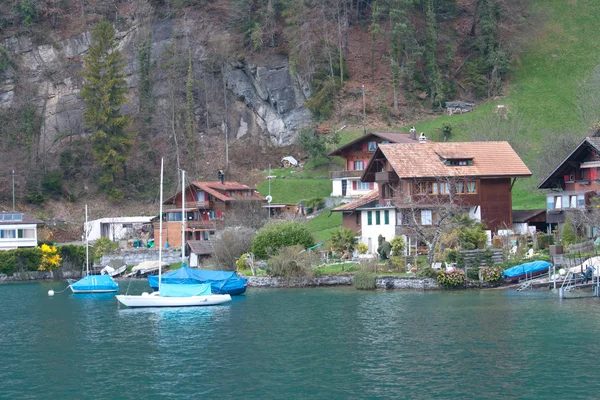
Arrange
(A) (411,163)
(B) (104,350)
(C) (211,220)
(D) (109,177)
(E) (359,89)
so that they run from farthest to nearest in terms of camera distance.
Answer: (E) (359,89)
(D) (109,177)
(C) (211,220)
(A) (411,163)
(B) (104,350)

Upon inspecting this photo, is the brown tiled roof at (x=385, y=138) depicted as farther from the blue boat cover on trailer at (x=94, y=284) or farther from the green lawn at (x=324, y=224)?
the blue boat cover on trailer at (x=94, y=284)

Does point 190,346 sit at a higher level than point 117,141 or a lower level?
lower

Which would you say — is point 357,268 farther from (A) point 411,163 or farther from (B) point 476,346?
(B) point 476,346

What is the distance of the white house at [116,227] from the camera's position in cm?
9156

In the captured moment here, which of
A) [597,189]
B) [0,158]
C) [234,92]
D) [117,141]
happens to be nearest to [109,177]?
[117,141]

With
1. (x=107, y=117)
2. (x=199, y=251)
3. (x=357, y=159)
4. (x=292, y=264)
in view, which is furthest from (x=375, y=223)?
(x=107, y=117)

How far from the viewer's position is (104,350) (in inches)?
1491

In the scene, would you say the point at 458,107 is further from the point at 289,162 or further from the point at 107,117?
the point at 107,117

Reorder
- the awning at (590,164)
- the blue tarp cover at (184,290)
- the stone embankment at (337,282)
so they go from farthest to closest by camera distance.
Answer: the awning at (590,164) < the stone embankment at (337,282) < the blue tarp cover at (184,290)

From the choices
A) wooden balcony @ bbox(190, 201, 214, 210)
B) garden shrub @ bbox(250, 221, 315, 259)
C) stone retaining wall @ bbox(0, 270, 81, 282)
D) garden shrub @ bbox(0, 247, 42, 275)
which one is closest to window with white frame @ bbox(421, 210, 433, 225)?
garden shrub @ bbox(250, 221, 315, 259)

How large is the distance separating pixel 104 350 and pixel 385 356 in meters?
12.8

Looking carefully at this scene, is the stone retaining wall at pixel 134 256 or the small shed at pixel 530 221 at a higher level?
the small shed at pixel 530 221

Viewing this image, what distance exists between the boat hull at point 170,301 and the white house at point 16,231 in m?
34.2

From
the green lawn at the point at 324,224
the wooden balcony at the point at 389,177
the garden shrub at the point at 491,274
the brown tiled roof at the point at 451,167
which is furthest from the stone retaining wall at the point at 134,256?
the garden shrub at the point at 491,274
